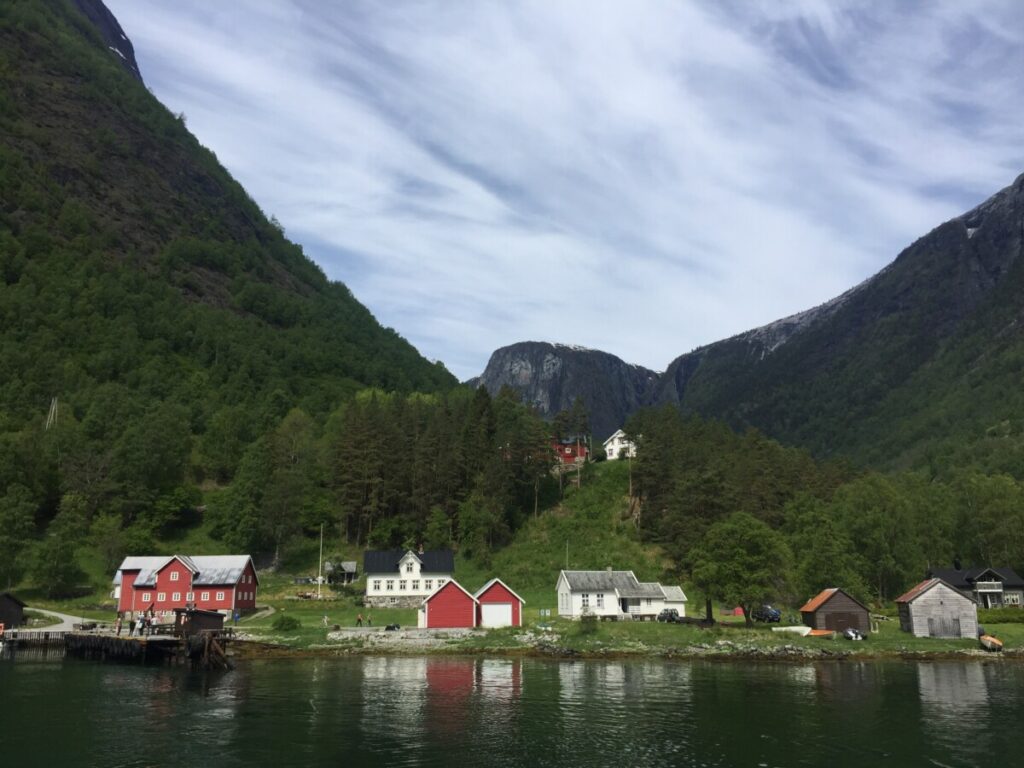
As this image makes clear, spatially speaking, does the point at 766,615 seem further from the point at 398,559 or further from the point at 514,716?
the point at 514,716

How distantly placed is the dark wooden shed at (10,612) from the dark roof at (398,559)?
35.1 meters

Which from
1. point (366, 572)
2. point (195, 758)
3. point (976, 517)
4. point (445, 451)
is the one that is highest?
point (445, 451)

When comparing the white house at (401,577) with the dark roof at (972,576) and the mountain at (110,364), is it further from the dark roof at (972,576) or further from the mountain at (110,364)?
the dark roof at (972,576)

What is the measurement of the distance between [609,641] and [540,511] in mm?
43523

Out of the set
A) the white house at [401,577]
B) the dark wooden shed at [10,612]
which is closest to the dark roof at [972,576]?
the white house at [401,577]

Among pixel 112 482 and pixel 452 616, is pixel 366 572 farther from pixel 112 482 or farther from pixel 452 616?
pixel 112 482

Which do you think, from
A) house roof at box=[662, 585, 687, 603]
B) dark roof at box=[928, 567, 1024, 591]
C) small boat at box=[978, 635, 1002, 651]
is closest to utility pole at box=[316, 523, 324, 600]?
house roof at box=[662, 585, 687, 603]

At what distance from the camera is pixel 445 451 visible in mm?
108688

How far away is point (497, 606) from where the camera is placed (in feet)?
256

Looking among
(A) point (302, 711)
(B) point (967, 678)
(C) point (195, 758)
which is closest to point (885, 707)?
(B) point (967, 678)

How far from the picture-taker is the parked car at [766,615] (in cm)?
8006

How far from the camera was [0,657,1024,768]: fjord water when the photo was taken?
3177 centimetres

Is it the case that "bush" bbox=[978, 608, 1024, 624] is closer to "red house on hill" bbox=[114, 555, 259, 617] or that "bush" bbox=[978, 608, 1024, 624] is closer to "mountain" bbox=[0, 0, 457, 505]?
"red house on hill" bbox=[114, 555, 259, 617]

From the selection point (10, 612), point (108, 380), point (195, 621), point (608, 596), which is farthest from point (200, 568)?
point (108, 380)
